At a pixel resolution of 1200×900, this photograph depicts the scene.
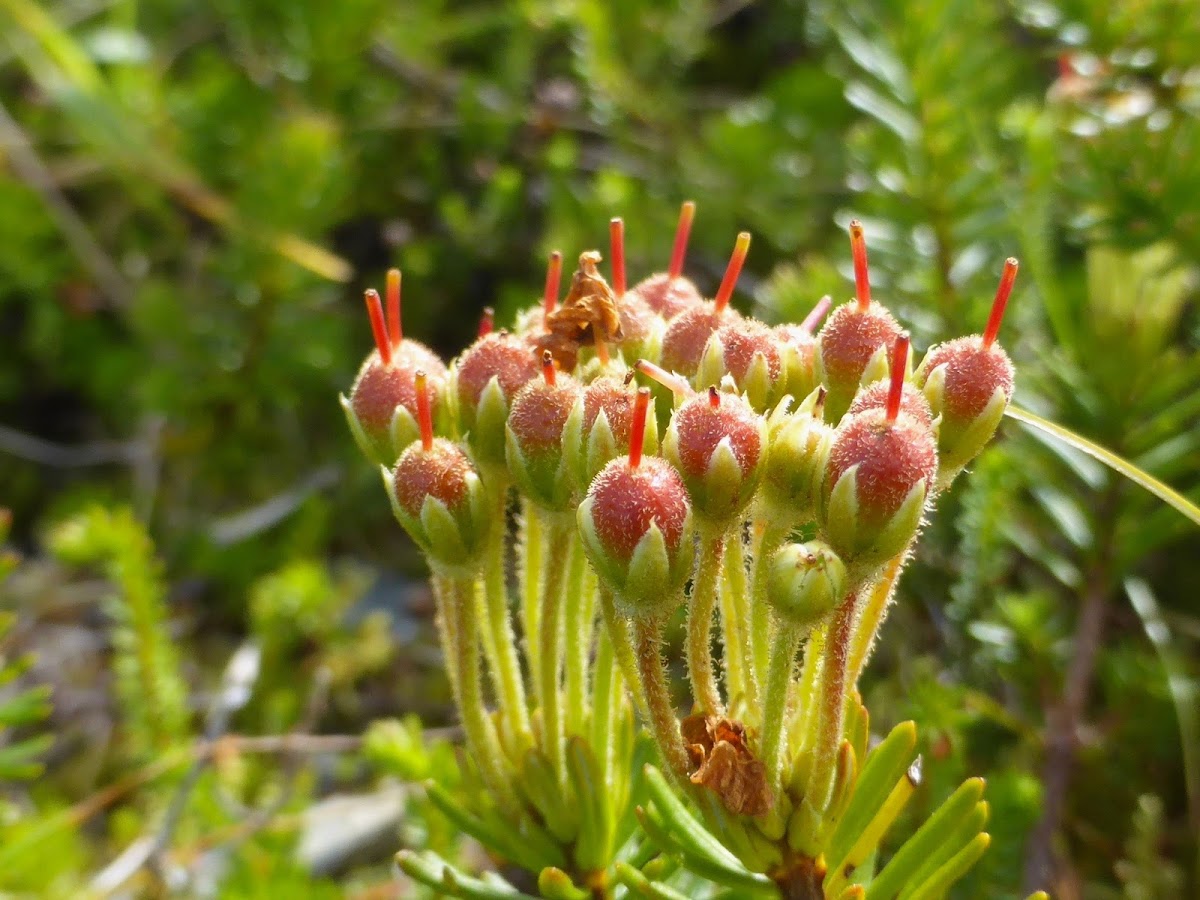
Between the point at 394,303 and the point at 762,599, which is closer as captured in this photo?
the point at 762,599

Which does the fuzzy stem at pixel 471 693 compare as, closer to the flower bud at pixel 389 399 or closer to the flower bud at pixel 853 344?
the flower bud at pixel 389 399

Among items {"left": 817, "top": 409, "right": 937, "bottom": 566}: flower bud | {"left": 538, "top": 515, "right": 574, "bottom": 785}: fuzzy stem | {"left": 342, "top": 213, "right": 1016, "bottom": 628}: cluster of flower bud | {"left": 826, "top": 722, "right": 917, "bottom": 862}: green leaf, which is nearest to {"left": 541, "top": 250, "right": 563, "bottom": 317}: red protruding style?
{"left": 342, "top": 213, "right": 1016, "bottom": 628}: cluster of flower bud

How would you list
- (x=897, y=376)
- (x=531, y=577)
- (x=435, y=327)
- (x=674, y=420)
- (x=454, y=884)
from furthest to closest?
(x=435, y=327), (x=531, y=577), (x=454, y=884), (x=674, y=420), (x=897, y=376)

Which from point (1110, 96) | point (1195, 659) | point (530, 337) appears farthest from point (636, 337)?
point (1195, 659)

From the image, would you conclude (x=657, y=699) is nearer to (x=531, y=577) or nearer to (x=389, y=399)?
(x=531, y=577)

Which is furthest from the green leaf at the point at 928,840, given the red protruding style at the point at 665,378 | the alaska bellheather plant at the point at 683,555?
the red protruding style at the point at 665,378

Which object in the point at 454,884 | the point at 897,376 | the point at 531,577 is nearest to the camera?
the point at 897,376

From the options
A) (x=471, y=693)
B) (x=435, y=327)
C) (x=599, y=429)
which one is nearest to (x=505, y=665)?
(x=471, y=693)

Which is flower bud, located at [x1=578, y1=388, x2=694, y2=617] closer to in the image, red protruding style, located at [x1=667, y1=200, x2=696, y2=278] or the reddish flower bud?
the reddish flower bud
